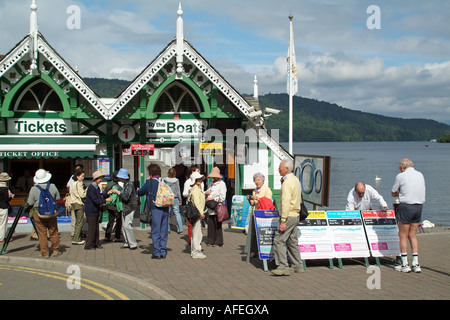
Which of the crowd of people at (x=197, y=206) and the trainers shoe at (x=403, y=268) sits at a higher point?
the crowd of people at (x=197, y=206)

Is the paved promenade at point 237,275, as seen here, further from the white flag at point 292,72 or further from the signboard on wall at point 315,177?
the white flag at point 292,72

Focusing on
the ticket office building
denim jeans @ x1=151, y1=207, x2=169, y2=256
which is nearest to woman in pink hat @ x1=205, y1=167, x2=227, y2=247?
denim jeans @ x1=151, y1=207, x2=169, y2=256

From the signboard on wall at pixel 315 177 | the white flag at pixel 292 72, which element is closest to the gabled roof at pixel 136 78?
the white flag at pixel 292 72

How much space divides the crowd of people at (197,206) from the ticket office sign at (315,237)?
41 cm

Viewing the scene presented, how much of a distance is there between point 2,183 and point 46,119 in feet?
10.4

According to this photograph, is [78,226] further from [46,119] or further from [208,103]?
[208,103]

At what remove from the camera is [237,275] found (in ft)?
29.4

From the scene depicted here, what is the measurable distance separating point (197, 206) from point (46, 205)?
3.13 m

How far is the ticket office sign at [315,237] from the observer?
378 inches

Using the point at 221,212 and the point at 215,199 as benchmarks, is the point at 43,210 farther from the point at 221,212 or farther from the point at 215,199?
the point at 221,212

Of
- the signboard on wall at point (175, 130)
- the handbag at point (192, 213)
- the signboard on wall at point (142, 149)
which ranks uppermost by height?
the signboard on wall at point (175, 130)

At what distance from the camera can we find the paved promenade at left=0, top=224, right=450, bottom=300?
7660 mm

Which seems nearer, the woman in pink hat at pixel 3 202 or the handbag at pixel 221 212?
the handbag at pixel 221 212

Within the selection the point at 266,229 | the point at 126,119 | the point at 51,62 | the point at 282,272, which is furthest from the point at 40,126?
the point at 282,272
